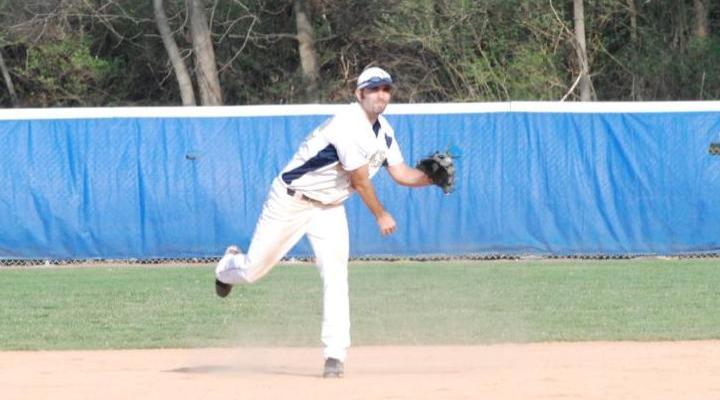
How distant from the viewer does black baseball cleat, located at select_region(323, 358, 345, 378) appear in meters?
8.23

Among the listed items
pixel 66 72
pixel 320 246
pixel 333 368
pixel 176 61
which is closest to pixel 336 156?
pixel 320 246

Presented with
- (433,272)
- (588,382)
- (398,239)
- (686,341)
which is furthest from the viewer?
(398,239)

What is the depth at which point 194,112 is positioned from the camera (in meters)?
18.4

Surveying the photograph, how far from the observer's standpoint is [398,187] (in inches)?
719

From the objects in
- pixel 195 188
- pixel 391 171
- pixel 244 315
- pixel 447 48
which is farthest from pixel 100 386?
pixel 447 48

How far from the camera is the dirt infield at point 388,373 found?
311 inches

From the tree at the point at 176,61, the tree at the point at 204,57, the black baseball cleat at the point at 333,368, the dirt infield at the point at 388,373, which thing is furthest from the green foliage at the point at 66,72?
the black baseball cleat at the point at 333,368

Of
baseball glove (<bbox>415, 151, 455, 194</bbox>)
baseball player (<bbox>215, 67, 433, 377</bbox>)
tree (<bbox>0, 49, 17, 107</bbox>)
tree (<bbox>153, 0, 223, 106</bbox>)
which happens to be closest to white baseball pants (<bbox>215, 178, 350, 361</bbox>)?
baseball player (<bbox>215, 67, 433, 377</bbox>)

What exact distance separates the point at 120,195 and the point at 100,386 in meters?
10.2

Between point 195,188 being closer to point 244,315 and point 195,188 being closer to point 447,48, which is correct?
point 244,315

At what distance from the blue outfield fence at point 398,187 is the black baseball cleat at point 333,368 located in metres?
9.83

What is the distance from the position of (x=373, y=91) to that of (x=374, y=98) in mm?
45

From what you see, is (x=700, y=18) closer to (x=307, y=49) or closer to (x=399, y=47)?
(x=399, y=47)

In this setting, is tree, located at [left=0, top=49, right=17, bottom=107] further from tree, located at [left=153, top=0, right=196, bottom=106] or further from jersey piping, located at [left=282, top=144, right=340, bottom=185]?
jersey piping, located at [left=282, top=144, right=340, bottom=185]
